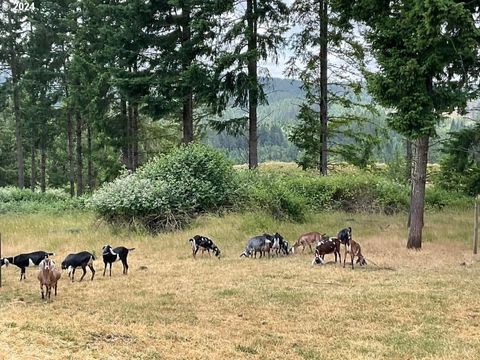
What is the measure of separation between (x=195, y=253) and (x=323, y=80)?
48.1 feet

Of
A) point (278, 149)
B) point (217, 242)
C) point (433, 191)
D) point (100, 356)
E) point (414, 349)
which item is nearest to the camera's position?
point (100, 356)

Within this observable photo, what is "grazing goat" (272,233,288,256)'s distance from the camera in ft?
48.2

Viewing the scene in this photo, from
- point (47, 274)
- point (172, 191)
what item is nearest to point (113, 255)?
point (47, 274)

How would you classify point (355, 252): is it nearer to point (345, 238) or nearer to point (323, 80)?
point (345, 238)

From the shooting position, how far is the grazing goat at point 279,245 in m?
14.7

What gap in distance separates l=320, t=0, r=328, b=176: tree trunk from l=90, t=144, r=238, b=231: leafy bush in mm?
6897

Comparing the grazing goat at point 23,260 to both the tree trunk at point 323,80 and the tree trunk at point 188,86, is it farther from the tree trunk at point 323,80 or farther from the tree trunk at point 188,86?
the tree trunk at point 323,80

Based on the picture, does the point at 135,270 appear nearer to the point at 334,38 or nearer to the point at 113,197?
the point at 113,197

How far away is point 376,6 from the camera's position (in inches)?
639

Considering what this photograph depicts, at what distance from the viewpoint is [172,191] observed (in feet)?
65.5

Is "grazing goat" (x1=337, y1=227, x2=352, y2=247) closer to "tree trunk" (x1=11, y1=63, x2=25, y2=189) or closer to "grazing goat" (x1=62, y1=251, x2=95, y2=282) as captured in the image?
"grazing goat" (x1=62, y1=251, x2=95, y2=282)

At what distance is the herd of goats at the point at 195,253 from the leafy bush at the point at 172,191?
4.32 meters

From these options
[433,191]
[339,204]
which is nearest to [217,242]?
[339,204]

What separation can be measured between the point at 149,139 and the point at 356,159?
14916 mm
